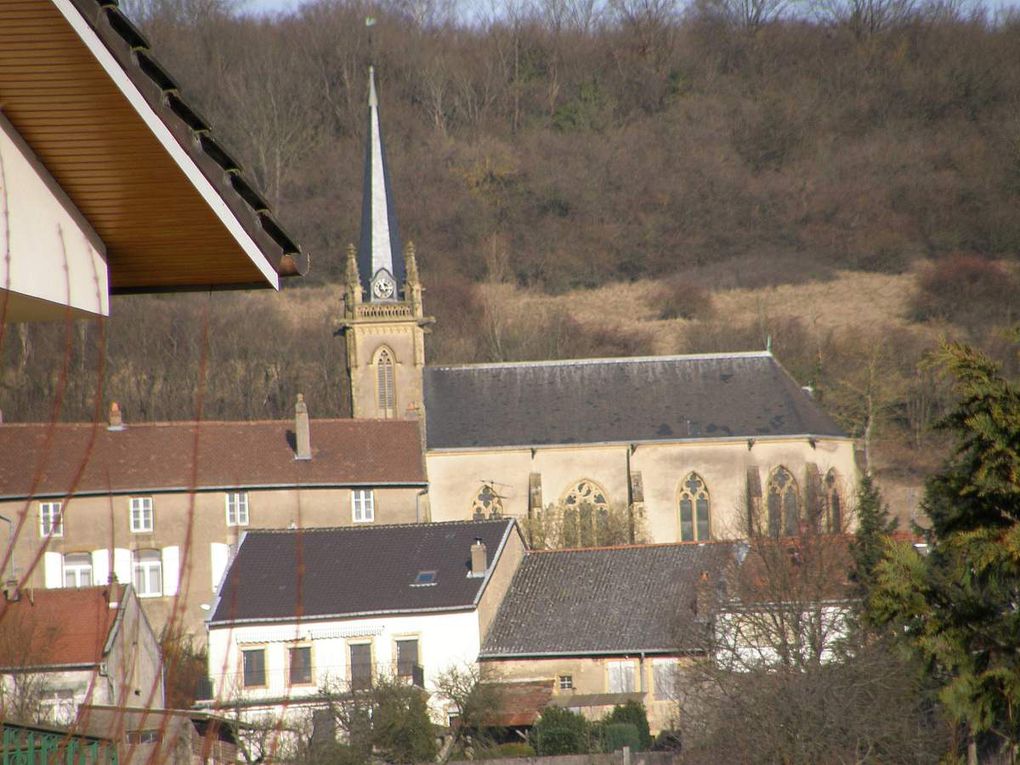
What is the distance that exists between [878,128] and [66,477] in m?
80.0

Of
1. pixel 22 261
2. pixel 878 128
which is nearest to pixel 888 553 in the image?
pixel 22 261

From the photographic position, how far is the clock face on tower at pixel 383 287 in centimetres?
5291

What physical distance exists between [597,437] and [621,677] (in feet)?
56.2

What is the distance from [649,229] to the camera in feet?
338

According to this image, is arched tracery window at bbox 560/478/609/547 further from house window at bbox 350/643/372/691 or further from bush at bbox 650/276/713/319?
bush at bbox 650/276/713/319

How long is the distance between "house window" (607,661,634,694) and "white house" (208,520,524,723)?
3113 mm

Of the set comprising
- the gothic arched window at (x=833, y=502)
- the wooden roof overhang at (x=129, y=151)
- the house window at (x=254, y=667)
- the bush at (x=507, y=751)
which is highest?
the gothic arched window at (x=833, y=502)

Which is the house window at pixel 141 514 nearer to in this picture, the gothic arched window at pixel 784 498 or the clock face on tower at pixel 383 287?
the clock face on tower at pixel 383 287

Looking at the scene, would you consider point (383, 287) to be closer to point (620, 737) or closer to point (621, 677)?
point (621, 677)

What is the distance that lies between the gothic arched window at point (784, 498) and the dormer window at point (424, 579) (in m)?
14.1

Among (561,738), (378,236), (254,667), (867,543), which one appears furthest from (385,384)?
(561,738)

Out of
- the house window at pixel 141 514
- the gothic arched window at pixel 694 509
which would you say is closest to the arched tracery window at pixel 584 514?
the gothic arched window at pixel 694 509

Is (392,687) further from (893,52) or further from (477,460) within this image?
(893,52)

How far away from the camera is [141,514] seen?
45688 millimetres
